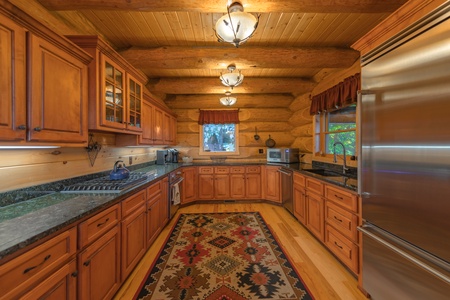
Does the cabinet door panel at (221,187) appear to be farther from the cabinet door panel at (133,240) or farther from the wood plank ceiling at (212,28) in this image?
the wood plank ceiling at (212,28)

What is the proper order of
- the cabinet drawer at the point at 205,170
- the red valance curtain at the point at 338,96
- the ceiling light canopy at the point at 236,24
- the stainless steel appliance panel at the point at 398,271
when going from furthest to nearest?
the cabinet drawer at the point at 205,170
the red valance curtain at the point at 338,96
the ceiling light canopy at the point at 236,24
the stainless steel appliance panel at the point at 398,271

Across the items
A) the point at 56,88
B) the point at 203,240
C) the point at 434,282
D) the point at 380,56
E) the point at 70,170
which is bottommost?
the point at 203,240

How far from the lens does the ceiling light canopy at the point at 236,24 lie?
1.47 meters

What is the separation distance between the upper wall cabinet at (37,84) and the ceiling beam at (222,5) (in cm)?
48

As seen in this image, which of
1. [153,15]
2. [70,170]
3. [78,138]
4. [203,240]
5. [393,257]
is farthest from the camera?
[203,240]

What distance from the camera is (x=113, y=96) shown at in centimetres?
204

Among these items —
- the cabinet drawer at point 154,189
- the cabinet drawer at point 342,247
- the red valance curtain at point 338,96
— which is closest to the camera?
the cabinet drawer at point 342,247

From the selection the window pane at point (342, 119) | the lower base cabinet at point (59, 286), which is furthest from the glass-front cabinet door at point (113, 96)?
the window pane at point (342, 119)

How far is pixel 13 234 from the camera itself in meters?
0.91

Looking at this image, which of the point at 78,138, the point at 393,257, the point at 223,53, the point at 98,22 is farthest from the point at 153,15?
the point at 393,257

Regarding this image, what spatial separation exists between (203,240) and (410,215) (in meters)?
2.25

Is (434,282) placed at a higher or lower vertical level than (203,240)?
higher

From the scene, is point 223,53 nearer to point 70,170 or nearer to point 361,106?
point 361,106

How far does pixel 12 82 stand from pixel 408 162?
2348 mm
